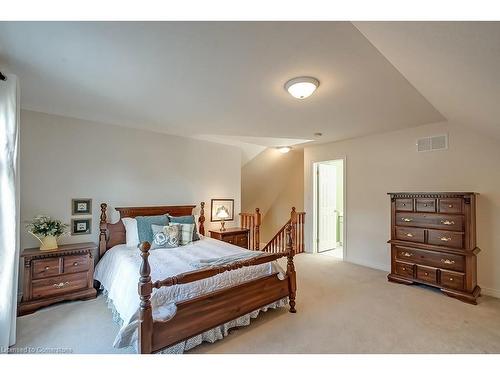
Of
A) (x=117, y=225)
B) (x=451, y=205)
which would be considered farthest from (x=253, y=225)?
(x=451, y=205)

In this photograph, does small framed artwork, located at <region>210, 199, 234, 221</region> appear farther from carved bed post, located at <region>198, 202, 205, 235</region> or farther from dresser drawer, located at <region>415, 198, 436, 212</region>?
dresser drawer, located at <region>415, 198, 436, 212</region>

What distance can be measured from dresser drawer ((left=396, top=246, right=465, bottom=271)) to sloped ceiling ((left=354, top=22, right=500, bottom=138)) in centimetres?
174

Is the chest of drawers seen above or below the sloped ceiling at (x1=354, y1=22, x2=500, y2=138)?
below

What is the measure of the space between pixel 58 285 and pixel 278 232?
3.95 metres

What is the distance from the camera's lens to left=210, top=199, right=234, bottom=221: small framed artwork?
4.61 metres

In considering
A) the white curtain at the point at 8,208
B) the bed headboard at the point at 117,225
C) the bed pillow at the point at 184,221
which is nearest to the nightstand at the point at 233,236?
the bed pillow at the point at 184,221

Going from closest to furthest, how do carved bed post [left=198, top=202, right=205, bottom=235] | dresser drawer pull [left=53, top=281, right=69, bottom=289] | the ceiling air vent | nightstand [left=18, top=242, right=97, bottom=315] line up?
1. nightstand [left=18, top=242, right=97, bottom=315]
2. dresser drawer pull [left=53, top=281, right=69, bottom=289]
3. the ceiling air vent
4. carved bed post [left=198, top=202, right=205, bottom=235]

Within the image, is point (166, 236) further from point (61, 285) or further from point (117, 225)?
point (61, 285)

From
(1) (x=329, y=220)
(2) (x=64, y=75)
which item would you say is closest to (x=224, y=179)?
(1) (x=329, y=220)

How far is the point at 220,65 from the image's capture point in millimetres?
1977

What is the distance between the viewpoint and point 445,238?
3164 mm

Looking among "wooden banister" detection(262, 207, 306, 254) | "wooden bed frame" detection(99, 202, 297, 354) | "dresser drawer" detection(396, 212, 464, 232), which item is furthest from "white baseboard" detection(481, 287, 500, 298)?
"wooden banister" detection(262, 207, 306, 254)

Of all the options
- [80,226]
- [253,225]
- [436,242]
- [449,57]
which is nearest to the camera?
[449,57]
